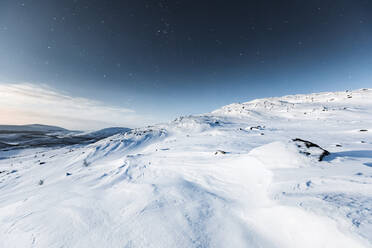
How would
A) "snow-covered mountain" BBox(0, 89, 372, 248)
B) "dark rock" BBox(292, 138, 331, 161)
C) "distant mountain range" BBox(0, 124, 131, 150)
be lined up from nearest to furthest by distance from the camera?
1. "snow-covered mountain" BBox(0, 89, 372, 248)
2. "dark rock" BBox(292, 138, 331, 161)
3. "distant mountain range" BBox(0, 124, 131, 150)

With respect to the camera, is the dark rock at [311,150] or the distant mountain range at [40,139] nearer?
the dark rock at [311,150]

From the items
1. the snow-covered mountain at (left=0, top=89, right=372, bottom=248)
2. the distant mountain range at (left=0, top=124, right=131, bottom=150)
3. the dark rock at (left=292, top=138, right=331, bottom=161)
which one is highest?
the dark rock at (left=292, top=138, right=331, bottom=161)

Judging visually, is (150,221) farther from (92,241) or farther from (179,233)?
(92,241)

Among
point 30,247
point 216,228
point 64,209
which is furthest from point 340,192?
point 64,209

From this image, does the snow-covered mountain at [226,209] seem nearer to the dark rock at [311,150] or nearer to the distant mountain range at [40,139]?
the dark rock at [311,150]

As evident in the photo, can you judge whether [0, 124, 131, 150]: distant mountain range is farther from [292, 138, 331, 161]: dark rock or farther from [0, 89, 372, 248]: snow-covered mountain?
[292, 138, 331, 161]: dark rock

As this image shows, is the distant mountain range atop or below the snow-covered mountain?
below

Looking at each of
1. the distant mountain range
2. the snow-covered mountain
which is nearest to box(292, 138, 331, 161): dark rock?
the snow-covered mountain

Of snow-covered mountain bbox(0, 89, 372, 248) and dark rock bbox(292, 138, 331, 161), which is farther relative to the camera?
dark rock bbox(292, 138, 331, 161)

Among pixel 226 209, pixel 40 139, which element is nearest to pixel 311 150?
pixel 226 209

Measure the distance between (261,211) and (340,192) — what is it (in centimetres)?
130

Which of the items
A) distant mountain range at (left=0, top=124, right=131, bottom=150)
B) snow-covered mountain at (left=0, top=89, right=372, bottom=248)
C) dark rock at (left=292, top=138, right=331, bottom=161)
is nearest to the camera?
snow-covered mountain at (left=0, top=89, right=372, bottom=248)

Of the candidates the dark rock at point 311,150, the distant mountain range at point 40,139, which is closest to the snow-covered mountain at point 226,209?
the dark rock at point 311,150

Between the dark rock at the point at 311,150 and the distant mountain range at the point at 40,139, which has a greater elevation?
the dark rock at the point at 311,150
